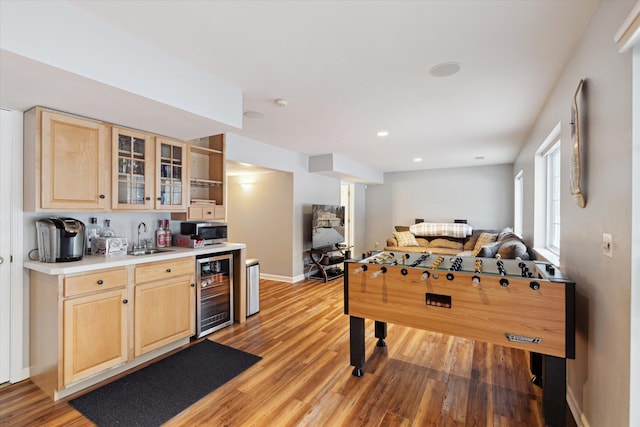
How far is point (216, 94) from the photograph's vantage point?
254 cm

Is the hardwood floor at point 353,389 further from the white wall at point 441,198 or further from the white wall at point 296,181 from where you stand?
the white wall at point 441,198

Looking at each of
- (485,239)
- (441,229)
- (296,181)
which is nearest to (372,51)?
(296,181)

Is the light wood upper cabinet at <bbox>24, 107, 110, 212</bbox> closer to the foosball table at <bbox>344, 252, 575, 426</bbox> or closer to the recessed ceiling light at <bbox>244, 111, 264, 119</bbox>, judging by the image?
the recessed ceiling light at <bbox>244, 111, 264, 119</bbox>

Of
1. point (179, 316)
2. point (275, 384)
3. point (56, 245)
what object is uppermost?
point (56, 245)

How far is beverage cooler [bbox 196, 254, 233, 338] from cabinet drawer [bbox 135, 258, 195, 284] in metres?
0.13

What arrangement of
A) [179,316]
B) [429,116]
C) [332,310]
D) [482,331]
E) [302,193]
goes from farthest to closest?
1. [302,193]
2. [332,310]
3. [429,116]
4. [179,316]
5. [482,331]

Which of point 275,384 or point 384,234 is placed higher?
point 384,234

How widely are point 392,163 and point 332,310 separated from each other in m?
3.96

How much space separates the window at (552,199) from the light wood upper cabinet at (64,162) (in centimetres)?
444

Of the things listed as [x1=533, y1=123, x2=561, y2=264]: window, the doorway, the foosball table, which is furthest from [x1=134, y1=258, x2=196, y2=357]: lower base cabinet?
the doorway

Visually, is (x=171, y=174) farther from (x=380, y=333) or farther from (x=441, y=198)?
(x=441, y=198)

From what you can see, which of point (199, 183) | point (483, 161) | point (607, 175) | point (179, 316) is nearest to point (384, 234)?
point (483, 161)

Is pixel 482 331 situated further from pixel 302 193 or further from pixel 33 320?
pixel 302 193

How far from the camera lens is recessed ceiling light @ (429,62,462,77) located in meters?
2.30
